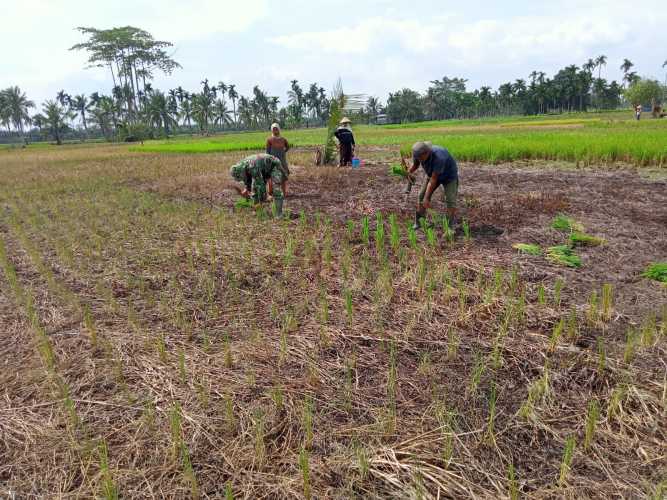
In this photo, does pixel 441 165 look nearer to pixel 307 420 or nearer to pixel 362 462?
pixel 307 420

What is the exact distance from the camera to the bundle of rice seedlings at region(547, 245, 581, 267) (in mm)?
4023

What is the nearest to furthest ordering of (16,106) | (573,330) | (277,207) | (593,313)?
(573,330)
(593,313)
(277,207)
(16,106)

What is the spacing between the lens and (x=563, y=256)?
4121 mm

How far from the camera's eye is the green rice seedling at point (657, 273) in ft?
11.8

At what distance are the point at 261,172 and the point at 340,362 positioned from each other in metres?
4.22

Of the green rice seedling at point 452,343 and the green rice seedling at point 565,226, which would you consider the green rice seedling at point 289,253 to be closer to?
the green rice seedling at point 452,343

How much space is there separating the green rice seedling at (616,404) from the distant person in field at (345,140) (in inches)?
374

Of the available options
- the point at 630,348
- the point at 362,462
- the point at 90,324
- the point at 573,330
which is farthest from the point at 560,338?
the point at 90,324

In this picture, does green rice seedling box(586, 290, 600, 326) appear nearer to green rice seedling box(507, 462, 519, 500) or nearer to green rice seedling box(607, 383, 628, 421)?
green rice seedling box(607, 383, 628, 421)

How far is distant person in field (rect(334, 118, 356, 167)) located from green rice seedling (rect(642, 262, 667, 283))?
324 inches

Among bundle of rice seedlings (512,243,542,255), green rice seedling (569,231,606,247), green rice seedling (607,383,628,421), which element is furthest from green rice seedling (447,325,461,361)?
green rice seedling (569,231,606,247)

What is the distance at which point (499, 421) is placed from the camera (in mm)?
2119

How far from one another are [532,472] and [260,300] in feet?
7.75

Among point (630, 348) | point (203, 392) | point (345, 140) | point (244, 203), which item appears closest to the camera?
point (203, 392)
